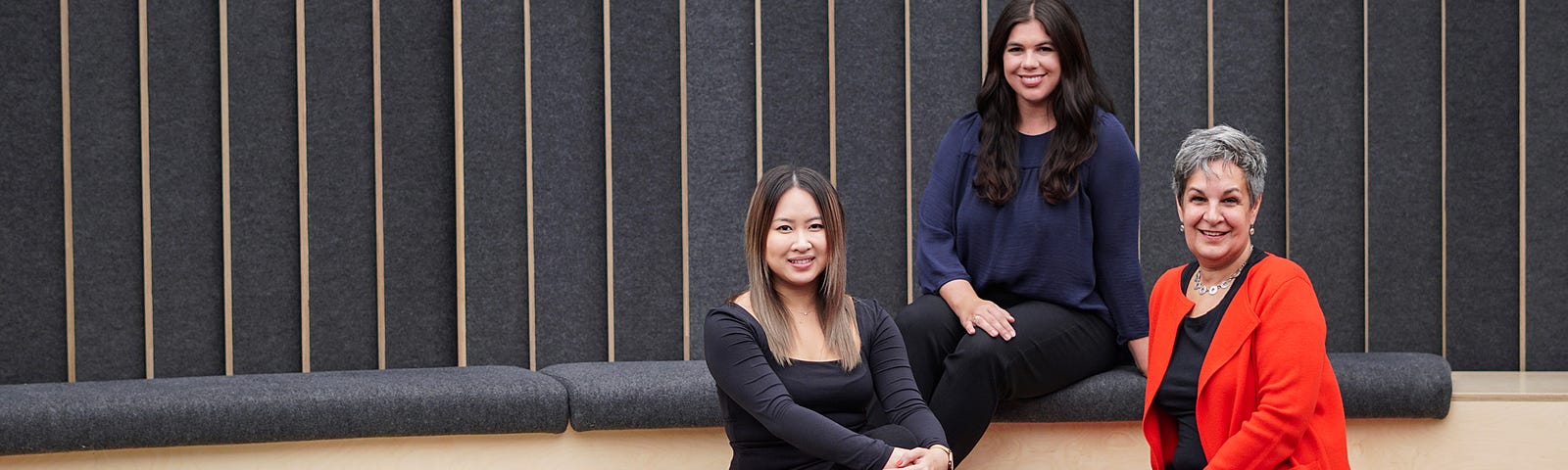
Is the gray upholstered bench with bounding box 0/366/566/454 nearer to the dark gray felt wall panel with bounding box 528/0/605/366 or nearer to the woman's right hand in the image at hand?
the dark gray felt wall panel with bounding box 528/0/605/366

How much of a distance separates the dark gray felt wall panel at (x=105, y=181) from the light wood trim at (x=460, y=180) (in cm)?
67

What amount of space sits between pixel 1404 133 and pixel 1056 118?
1.23m

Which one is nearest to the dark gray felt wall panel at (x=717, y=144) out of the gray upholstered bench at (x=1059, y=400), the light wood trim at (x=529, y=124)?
the light wood trim at (x=529, y=124)

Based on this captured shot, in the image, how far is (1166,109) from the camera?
3.17m

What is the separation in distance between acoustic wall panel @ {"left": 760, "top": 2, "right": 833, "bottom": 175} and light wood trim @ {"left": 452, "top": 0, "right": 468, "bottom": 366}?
0.72 m

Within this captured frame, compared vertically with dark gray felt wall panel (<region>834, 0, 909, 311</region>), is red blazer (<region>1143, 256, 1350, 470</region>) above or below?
below

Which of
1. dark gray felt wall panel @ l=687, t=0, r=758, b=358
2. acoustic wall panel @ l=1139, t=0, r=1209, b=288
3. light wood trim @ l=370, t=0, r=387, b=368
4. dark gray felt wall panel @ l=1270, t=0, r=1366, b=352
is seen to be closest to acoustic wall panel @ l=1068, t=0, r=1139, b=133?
acoustic wall panel @ l=1139, t=0, r=1209, b=288

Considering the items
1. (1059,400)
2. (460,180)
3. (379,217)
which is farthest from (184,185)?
(1059,400)

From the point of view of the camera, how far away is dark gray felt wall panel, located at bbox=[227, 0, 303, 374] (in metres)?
2.87

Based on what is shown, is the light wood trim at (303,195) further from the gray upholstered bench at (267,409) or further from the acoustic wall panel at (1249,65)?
the acoustic wall panel at (1249,65)

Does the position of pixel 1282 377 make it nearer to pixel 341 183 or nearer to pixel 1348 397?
pixel 1348 397

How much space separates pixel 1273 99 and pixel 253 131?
2423 mm

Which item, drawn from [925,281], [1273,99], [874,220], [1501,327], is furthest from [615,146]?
[1501,327]

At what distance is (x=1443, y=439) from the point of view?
251 cm
